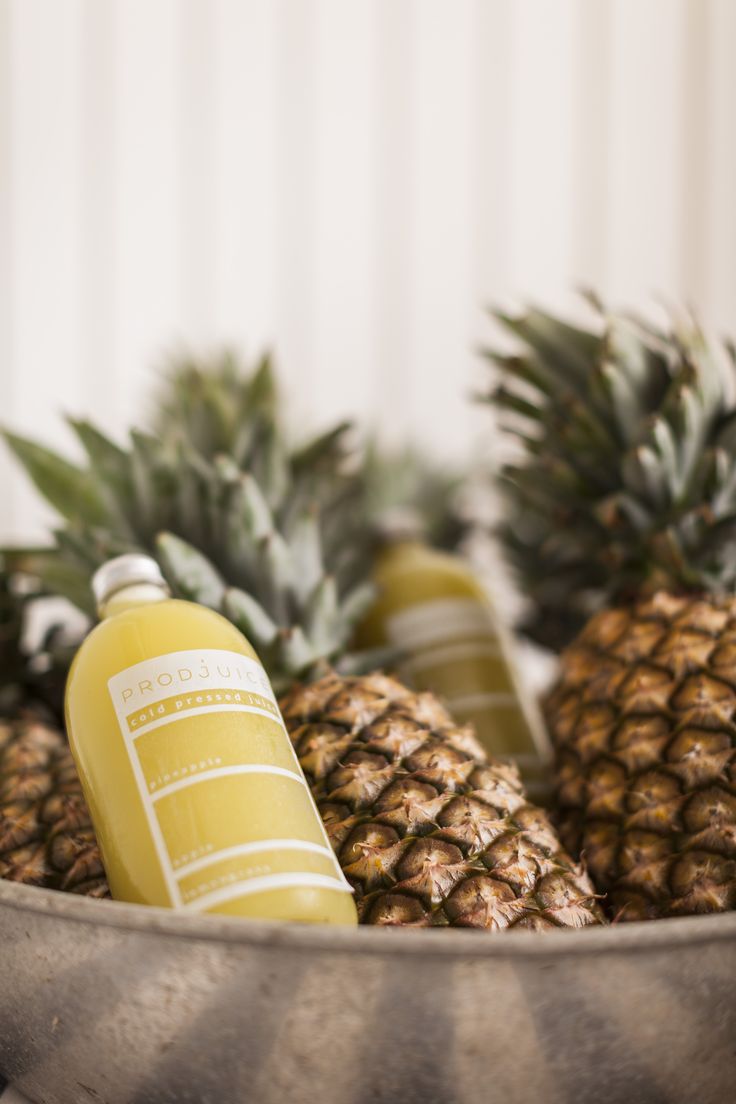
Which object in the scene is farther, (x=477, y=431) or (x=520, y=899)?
(x=477, y=431)

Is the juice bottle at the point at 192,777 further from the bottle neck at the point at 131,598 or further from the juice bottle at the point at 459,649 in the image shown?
the juice bottle at the point at 459,649

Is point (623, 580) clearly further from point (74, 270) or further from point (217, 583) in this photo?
point (74, 270)

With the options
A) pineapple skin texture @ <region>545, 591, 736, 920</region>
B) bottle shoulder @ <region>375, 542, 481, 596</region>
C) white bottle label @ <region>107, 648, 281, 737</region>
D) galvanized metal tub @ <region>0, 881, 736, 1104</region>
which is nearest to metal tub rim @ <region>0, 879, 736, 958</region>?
galvanized metal tub @ <region>0, 881, 736, 1104</region>

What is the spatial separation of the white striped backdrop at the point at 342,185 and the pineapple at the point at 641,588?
110cm

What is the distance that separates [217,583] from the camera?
73cm

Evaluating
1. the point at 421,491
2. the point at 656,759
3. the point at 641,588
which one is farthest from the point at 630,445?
the point at 421,491

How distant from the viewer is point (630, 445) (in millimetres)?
813

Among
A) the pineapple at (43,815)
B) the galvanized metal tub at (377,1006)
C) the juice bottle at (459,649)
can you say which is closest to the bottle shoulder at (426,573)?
the juice bottle at (459,649)

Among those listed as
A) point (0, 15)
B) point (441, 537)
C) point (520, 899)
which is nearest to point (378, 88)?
point (0, 15)

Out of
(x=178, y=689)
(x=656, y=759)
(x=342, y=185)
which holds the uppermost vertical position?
(x=342, y=185)

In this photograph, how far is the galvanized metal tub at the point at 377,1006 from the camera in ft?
1.32

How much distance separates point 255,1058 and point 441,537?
1032mm

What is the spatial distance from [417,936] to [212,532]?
45 cm

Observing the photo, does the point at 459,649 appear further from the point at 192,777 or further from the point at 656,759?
the point at 192,777
